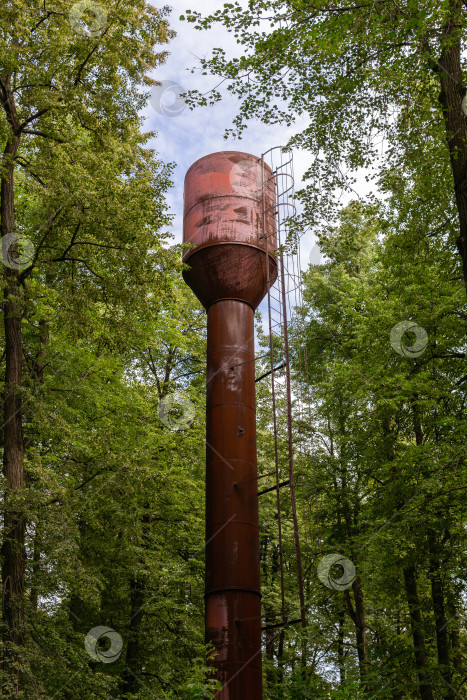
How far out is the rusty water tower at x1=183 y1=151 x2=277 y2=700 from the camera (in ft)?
32.1

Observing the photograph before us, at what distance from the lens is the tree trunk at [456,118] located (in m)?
7.71

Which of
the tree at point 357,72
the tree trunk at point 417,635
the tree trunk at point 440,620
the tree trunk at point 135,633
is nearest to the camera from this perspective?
the tree at point 357,72

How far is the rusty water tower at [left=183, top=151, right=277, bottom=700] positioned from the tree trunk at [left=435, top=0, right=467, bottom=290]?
383cm

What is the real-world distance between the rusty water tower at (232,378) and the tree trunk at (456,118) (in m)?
3.83

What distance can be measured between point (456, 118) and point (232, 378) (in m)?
5.44

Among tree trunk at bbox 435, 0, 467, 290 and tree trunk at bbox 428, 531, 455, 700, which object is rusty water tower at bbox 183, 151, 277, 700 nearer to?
tree trunk at bbox 435, 0, 467, 290

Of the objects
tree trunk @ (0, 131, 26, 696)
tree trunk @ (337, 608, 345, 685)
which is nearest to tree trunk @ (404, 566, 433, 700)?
tree trunk @ (337, 608, 345, 685)

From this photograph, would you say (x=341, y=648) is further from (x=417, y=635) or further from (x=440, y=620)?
(x=440, y=620)

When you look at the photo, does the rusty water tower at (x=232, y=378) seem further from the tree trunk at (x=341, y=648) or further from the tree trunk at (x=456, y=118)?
the tree trunk at (x=341, y=648)

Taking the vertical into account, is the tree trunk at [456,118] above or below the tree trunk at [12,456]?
above

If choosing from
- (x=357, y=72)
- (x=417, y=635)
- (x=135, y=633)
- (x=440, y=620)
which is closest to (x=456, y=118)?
(x=357, y=72)

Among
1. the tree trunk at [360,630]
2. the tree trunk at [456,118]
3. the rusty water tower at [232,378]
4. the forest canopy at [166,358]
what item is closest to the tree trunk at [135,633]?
the forest canopy at [166,358]

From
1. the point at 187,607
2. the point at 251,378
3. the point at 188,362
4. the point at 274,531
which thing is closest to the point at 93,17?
the point at 251,378

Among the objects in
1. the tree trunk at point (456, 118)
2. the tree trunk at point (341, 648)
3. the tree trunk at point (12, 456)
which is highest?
the tree trunk at point (456, 118)
